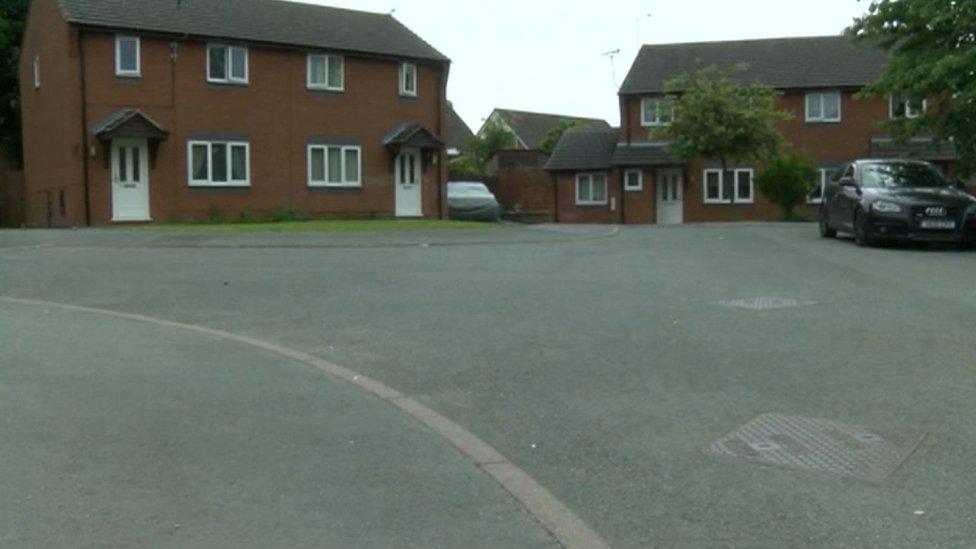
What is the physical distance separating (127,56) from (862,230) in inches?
823

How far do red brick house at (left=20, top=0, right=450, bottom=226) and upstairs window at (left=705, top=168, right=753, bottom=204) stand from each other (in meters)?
16.2

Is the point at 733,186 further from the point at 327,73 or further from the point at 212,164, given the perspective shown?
the point at 212,164

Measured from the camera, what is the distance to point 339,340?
38.6 feet

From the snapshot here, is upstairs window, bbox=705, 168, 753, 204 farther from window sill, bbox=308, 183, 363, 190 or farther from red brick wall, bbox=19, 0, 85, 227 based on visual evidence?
red brick wall, bbox=19, 0, 85, 227

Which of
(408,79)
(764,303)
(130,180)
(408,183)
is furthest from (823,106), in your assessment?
(764,303)

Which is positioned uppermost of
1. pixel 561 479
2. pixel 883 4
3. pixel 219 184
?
pixel 883 4

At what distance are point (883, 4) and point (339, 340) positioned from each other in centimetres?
1812

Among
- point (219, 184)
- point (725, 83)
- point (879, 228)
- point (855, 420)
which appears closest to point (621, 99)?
point (725, 83)

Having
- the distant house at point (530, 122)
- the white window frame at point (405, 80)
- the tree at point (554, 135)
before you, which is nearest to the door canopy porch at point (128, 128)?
the white window frame at point (405, 80)

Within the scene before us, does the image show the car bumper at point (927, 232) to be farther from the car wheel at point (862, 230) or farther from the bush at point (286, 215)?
the bush at point (286, 215)

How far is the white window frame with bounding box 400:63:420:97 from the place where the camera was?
136 feet

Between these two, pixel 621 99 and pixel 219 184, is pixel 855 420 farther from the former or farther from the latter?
pixel 621 99

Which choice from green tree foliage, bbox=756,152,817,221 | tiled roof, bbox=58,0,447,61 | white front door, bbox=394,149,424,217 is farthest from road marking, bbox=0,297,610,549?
green tree foliage, bbox=756,152,817,221

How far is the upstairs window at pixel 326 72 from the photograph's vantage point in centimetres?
3919
